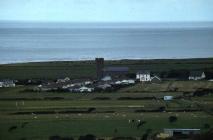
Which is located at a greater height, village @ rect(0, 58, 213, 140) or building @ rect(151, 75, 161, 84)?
building @ rect(151, 75, 161, 84)

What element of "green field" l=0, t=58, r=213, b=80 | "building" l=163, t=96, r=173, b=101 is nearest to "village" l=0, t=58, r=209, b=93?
"green field" l=0, t=58, r=213, b=80

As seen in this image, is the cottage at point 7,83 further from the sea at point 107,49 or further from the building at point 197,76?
the sea at point 107,49

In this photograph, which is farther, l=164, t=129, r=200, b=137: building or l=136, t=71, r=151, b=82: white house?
l=136, t=71, r=151, b=82: white house

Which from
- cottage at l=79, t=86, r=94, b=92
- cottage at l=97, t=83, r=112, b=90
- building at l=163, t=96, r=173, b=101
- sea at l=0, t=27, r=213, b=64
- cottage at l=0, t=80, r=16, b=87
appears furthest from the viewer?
sea at l=0, t=27, r=213, b=64

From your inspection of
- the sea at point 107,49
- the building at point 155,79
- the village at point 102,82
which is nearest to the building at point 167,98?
the village at point 102,82

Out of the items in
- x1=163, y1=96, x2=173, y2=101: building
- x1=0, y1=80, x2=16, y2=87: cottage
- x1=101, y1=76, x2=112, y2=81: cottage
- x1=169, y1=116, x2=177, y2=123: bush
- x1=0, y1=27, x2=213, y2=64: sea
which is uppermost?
x1=0, y1=27, x2=213, y2=64: sea

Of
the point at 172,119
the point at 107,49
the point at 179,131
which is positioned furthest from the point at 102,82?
the point at 107,49

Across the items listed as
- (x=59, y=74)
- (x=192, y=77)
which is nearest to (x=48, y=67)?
(x=59, y=74)

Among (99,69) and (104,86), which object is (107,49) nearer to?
(99,69)

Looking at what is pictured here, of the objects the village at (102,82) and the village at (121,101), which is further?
the village at (102,82)

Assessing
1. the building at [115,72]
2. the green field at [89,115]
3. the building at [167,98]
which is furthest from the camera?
the building at [115,72]

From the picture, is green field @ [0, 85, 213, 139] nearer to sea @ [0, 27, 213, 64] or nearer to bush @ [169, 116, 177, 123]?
bush @ [169, 116, 177, 123]
